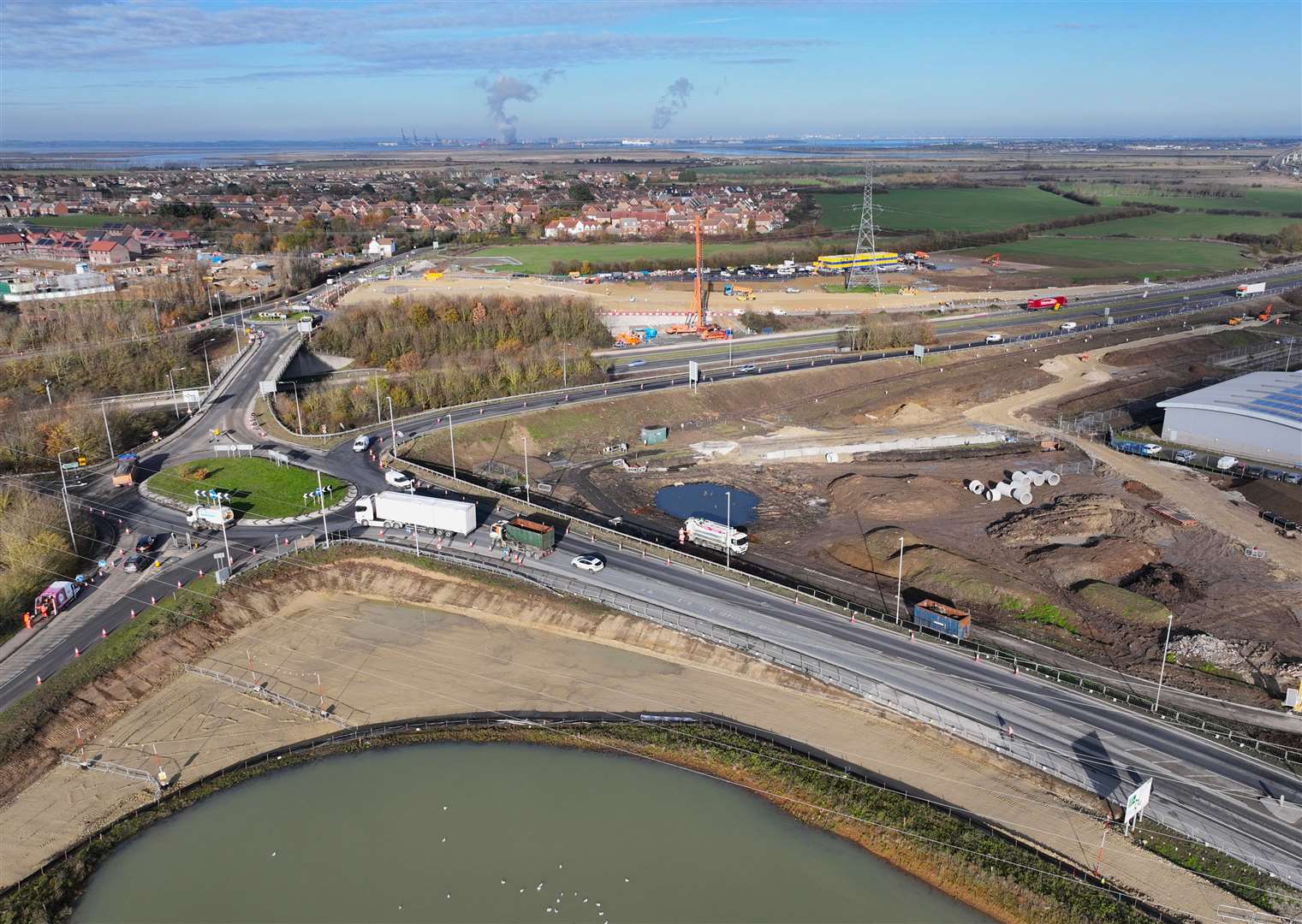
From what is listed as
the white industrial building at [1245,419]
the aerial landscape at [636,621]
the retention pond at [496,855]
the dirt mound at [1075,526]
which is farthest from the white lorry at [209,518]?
the white industrial building at [1245,419]

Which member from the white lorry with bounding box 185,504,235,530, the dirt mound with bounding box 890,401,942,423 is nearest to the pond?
the dirt mound with bounding box 890,401,942,423

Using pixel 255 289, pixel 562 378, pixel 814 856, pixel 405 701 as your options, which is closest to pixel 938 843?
pixel 814 856

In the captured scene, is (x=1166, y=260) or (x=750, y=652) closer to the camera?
(x=750, y=652)

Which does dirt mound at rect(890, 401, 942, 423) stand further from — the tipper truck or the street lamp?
the street lamp

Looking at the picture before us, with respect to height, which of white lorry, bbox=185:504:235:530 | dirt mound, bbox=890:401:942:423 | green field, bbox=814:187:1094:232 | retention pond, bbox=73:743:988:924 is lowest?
retention pond, bbox=73:743:988:924

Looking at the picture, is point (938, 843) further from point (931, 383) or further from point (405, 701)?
point (931, 383)
